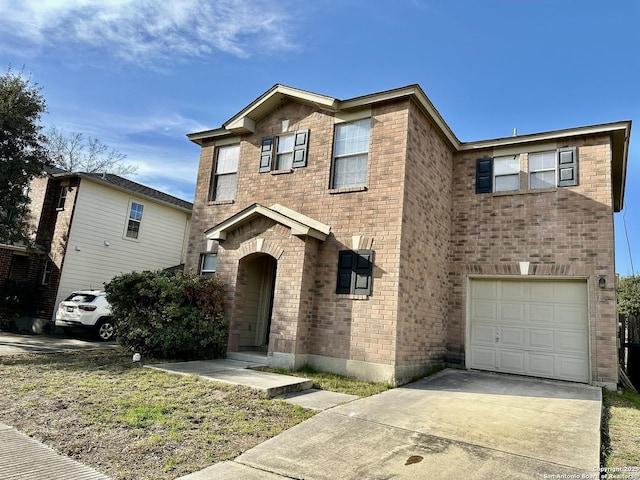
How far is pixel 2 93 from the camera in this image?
13.0 m

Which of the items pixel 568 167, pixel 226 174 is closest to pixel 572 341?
pixel 568 167

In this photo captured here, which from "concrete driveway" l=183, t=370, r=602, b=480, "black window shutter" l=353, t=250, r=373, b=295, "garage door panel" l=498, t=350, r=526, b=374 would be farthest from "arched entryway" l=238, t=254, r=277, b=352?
"garage door panel" l=498, t=350, r=526, b=374

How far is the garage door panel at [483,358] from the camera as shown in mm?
10414

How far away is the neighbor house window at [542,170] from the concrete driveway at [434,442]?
5.34m

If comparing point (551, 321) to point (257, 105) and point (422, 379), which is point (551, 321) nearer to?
point (422, 379)

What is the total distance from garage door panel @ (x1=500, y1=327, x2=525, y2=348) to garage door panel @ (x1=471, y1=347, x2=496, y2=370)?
37 cm

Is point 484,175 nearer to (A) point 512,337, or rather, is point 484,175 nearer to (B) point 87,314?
(A) point 512,337

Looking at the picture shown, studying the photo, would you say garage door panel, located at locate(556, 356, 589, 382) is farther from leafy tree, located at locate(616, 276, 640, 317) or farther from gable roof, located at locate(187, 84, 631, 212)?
leafy tree, located at locate(616, 276, 640, 317)

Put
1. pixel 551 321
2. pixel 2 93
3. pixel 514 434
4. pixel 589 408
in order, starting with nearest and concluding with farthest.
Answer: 1. pixel 514 434
2. pixel 589 408
3. pixel 551 321
4. pixel 2 93

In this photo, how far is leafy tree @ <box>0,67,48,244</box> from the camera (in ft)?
42.9

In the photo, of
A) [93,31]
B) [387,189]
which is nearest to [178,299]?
[387,189]

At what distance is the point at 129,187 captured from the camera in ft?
59.2

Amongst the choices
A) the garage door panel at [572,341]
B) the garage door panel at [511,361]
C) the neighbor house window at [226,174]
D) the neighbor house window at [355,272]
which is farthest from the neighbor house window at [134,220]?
the garage door panel at [572,341]

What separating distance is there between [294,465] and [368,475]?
725 mm
